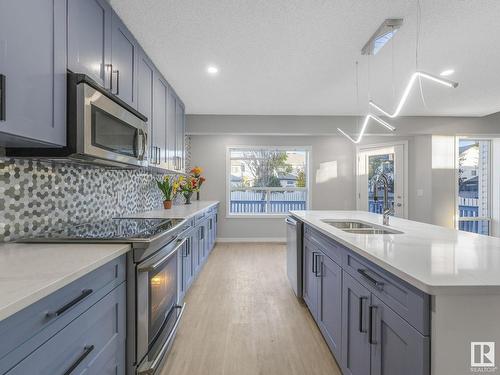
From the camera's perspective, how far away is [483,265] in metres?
1.07

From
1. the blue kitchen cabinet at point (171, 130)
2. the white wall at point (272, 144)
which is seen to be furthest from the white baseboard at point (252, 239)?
the blue kitchen cabinet at point (171, 130)

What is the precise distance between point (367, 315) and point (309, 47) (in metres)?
2.21

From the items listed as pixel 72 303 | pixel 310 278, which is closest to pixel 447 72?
pixel 310 278

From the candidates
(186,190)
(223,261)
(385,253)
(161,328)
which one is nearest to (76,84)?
(161,328)

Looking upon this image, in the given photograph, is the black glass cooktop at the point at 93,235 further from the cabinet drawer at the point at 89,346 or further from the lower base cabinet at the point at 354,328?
the lower base cabinet at the point at 354,328

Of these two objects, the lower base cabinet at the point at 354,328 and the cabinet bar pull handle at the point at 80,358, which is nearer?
the cabinet bar pull handle at the point at 80,358

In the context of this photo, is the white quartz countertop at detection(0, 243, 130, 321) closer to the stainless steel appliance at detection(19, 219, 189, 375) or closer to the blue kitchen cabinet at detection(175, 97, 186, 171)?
the stainless steel appliance at detection(19, 219, 189, 375)

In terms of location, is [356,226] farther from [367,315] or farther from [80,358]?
[80,358]

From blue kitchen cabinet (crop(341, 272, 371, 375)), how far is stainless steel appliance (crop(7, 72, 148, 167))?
1.60 m

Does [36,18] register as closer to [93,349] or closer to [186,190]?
[93,349]

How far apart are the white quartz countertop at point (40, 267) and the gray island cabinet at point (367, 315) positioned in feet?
3.92

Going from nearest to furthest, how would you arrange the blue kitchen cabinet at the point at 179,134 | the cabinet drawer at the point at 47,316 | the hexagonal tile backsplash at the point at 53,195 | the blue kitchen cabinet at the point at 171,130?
the cabinet drawer at the point at 47,316, the hexagonal tile backsplash at the point at 53,195, the blue kitchen cabinet at the point at 171,130, the blue kitchen cabinet at the point at 179,134

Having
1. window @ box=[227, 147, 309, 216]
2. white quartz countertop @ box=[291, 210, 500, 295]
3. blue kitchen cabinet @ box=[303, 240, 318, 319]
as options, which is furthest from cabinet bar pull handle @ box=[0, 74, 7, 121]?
window @ box=[227, 147, 309, 216]

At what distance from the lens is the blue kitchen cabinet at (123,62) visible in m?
1.95
